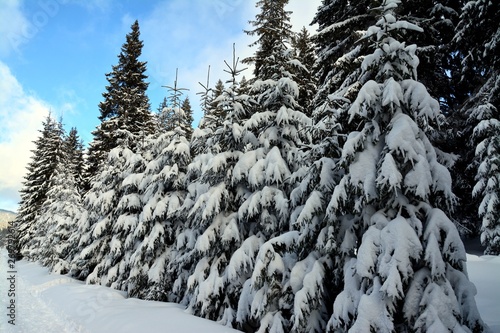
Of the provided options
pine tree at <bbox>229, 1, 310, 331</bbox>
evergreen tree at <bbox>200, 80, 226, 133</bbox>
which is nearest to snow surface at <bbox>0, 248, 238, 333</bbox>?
pine tree at <bbox>229, 1, 310, 331</bbox>

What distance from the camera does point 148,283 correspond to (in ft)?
42.4

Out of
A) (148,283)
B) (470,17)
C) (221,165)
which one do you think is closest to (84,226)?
(148,283)

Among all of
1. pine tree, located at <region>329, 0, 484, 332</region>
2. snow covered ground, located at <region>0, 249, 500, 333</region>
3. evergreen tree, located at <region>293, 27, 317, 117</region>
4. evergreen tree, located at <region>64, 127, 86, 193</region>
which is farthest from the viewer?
evergreen tree, located at <region>64, 127, 86, 193</region>

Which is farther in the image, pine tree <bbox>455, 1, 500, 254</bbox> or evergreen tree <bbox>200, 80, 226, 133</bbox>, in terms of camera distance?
evergreen tree <bbox>200, 80, 226, 133</bbox>

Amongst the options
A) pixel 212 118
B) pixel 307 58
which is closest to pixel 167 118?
pixel 212 118

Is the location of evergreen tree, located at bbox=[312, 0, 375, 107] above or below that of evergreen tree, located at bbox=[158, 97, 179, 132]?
above

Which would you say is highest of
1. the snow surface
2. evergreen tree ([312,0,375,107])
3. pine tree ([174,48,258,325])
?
evergreen tree ([312,0,375,107])

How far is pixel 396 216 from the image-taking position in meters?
5.05

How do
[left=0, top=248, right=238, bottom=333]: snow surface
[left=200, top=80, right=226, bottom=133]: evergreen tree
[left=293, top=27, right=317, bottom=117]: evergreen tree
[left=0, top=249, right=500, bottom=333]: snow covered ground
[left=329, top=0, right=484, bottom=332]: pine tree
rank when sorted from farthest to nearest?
[left=293, top=27, right=317, bottom=117]: evergreen tree → [left=200, top=80, right=226, bottom=133]: evergreen tree → [left=0, top=248, right=238, bottom=333]: snow surface → [left=0, top=249, right=500, bottom=333]: snow covered ground → [left=329, top=0, right=484, bottom=332]: pine tree

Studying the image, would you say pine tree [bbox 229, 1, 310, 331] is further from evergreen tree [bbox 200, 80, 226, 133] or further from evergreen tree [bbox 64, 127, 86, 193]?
evergreen tree [bbox 64, 127, 86, 193]

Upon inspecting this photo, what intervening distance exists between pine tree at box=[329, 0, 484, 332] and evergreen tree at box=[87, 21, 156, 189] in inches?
862

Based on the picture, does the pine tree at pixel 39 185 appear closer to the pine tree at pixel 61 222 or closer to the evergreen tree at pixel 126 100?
the pine tree at pixel 61 222

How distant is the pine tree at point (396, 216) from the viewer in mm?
4539

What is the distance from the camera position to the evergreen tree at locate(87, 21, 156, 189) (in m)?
25.0
